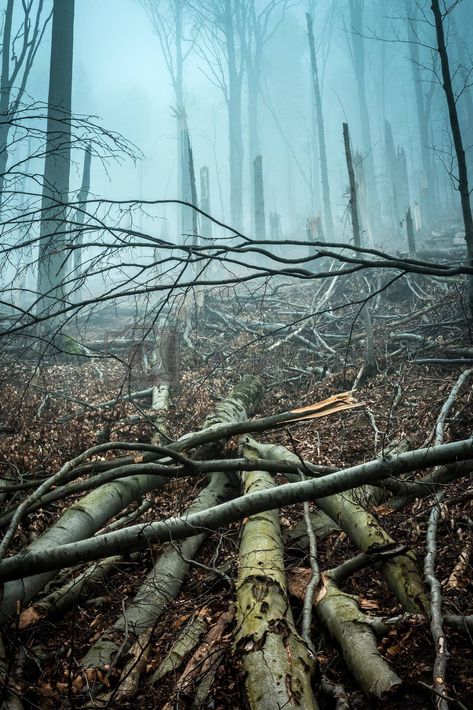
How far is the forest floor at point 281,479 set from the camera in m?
1.79

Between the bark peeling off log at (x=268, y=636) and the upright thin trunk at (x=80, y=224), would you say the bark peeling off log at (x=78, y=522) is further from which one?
the upright thin trunk at (x=80, y=224)

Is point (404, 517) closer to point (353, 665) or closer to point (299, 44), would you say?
point (353, 665)

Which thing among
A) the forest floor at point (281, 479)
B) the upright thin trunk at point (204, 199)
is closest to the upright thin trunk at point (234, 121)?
Answer: the upright thin trunk at point (204, 199)

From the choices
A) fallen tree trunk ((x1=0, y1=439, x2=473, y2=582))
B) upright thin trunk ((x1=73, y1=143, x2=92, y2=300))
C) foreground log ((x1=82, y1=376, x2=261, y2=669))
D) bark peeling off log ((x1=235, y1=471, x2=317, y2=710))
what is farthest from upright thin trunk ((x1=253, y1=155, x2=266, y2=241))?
bark peeling off log ((x1=235, y1=471, x2=317, y2=710))

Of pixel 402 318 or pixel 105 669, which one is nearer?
pixel 105 669

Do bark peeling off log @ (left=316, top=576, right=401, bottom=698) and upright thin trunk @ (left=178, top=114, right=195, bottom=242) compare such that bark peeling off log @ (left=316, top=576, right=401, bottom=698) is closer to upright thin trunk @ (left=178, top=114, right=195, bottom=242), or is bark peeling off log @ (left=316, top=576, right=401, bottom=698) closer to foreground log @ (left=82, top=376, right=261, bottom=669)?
foreground log @ (left=82, top=376, right=261, bottom=669)

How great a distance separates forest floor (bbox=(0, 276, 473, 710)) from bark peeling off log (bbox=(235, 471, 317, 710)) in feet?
0.33

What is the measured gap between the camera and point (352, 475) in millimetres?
2205

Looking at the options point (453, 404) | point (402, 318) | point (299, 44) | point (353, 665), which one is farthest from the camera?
point (299, 44)

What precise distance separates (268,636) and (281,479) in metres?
2.10

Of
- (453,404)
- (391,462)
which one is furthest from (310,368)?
(391,462)

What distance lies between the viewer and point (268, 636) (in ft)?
5.71

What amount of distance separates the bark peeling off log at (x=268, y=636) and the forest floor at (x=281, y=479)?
0.10 metres

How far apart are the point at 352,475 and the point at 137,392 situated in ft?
18.2
